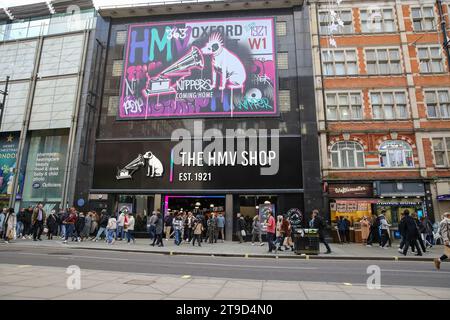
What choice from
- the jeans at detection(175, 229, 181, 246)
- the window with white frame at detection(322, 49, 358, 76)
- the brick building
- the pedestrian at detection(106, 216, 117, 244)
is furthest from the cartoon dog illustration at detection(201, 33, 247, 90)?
the pedestrian at detection(106, 216, 117, 244)

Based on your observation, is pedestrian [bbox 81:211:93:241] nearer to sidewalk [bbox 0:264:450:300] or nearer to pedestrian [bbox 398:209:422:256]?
sidewalk [bbox 0:264:450:300]

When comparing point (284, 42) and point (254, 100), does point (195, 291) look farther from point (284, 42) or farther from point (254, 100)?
point (284, 42)

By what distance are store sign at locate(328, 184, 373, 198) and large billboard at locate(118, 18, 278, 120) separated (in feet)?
23.1

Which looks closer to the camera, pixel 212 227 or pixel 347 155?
pixel 212 227

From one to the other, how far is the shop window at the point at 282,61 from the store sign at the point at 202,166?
6.00 metres

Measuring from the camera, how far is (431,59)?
75.6 ft

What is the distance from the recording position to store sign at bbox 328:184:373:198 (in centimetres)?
2092

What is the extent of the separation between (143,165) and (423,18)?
24.7 metres

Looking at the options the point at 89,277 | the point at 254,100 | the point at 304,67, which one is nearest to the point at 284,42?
the point at 304,67

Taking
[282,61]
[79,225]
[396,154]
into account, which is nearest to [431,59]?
[396,154]

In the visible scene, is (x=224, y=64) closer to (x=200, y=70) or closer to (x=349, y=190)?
(x=200, y=70)

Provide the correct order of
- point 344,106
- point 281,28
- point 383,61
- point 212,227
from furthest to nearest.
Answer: point 281,28 < point 383,61 < point 344,106 < point 212,227

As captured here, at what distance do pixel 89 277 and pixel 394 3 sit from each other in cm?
2881

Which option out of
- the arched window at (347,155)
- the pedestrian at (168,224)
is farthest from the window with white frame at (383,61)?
the pedestrian at (168,224)
